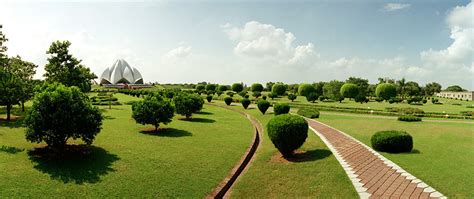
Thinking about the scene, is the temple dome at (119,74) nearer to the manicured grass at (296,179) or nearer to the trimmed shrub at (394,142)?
the manicured grass at (296,179)

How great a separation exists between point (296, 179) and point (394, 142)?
6136 millimetres

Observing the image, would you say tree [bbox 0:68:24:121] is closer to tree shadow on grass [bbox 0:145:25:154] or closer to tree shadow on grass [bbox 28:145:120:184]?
tree shadow on grass [bbox 0:145:25:154]

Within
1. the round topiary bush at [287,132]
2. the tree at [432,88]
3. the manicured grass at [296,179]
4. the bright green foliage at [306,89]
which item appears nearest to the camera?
the manicured grass at [296,179]

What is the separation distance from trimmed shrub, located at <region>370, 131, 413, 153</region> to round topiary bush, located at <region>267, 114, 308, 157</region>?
407cm

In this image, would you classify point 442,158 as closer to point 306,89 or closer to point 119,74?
point 306,89

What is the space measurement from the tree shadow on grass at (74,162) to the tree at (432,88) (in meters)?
132

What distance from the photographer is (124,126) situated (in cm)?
1988

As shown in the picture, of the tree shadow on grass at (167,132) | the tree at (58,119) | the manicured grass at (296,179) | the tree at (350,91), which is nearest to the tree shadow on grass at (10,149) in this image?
the tree at (58,119)

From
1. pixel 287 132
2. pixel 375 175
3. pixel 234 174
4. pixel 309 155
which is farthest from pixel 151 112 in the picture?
pixel 375 175

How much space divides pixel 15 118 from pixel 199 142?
13.4 m

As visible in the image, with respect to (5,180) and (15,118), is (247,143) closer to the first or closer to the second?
(5,180)

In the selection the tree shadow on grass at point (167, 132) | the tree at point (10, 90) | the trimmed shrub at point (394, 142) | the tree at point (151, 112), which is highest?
the tree at point (10, 90)

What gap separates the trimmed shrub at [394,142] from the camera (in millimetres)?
14102

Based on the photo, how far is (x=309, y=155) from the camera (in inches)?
559
